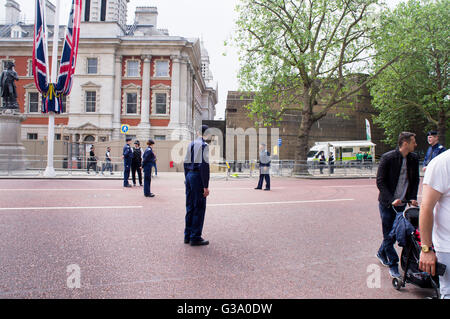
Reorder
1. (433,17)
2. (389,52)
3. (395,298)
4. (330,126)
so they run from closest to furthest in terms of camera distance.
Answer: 1. (395,298)
2. (389,52)
3. (433,17)
4. (330,126)

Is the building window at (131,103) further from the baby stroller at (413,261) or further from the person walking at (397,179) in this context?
the baby stroller at (413,261)

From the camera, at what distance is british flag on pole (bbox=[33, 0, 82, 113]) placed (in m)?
17.2

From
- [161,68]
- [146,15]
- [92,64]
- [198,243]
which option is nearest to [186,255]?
[198,243]

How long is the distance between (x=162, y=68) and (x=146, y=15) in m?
11.5

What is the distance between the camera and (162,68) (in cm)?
3747

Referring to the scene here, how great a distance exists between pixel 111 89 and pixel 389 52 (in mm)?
28063

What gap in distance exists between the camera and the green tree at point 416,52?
22312mm

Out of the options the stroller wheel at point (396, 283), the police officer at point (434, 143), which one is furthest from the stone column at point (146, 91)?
the stroller wheel at point (396, 283)

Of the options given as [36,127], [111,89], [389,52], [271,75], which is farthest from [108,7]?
[389,52]

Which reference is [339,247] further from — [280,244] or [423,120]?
[423,120]

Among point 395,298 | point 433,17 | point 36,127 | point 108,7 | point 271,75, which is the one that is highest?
point 108,7

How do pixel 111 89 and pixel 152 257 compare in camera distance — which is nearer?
pixel 152 257

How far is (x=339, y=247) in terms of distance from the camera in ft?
16.7

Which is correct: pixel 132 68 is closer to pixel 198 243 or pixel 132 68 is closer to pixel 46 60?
pixel 46 60
